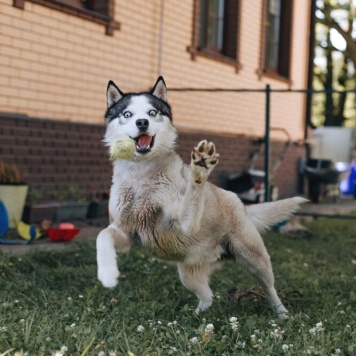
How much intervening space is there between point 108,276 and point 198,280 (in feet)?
3.62

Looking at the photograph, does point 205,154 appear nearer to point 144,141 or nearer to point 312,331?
point 144,141

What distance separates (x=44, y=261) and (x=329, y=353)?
3.46m

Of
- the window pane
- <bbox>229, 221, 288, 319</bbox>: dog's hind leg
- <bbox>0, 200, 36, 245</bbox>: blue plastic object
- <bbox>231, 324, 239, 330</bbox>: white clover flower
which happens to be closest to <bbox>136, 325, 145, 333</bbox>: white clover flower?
<bbox>231, 324, 239, 330</bbox>: white clover flower

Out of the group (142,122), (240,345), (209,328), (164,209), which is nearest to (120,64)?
(142,122)

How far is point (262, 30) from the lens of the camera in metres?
15.4

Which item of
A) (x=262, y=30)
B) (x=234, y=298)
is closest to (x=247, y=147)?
(x=262, y=30)

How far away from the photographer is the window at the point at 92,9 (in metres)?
9.42

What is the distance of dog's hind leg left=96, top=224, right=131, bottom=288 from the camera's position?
3893 mm

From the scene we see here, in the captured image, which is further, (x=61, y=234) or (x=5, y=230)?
(x=61, y=234)

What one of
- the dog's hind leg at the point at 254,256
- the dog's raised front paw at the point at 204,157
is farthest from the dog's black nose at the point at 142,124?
the dog's hind leg at the point at 254,256

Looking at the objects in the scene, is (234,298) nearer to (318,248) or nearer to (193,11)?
(318,248)

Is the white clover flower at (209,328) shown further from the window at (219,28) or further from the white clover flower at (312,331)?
the window at (219,28)

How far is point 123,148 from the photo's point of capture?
4305 mm

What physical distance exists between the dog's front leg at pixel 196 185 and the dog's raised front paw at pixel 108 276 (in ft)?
1.68
